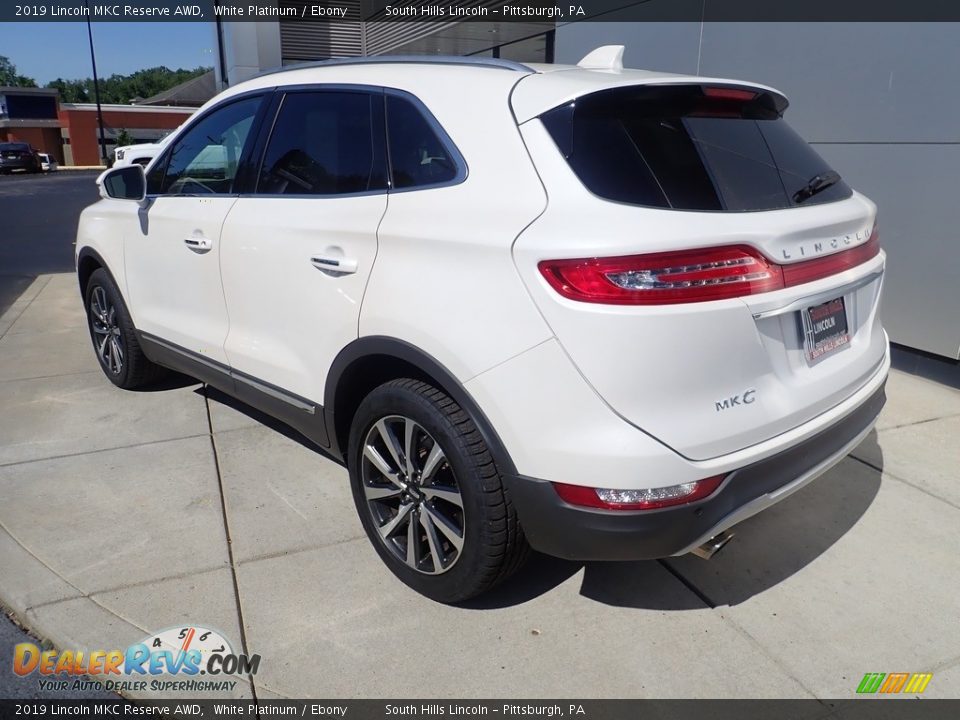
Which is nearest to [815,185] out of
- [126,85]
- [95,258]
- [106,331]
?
[95,258]

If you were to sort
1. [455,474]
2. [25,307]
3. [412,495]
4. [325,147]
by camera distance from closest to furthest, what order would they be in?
[455,474]
[412,495]
[325,147]
[25,307]

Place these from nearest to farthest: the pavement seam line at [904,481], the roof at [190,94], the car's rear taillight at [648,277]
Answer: the car's rear taillight at [648,277] < the pavement seam line at [904,481] < the roof at [190,94]

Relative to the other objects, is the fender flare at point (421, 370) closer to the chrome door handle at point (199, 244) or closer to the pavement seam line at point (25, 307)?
the chrome door handle at point (199, 244)

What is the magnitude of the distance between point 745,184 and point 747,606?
153 centimetres

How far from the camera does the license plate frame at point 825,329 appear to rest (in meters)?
2.51

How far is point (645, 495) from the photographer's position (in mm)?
2238

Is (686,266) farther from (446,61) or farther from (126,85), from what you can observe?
(126,85)

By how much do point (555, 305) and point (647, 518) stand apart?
26.1 inches

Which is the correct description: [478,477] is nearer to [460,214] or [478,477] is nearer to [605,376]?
[605,376]

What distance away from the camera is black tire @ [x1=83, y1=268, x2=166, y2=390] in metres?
4.71

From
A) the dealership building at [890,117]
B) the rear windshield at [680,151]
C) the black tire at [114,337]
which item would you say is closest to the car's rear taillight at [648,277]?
the rear windshield at [680,151]

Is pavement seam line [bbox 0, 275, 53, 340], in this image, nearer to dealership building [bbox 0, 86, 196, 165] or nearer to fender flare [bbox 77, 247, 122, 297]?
fender flare [bbox 77, 247, 122, 297]

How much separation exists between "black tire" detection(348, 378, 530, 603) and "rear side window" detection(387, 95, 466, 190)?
2.31 ft

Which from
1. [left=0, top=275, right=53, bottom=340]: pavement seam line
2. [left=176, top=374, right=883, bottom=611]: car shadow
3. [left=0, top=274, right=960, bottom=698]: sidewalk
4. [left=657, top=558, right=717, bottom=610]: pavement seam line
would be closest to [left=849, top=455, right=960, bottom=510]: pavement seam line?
[left=0, top=274, right=960, bottom=698]: sidewalk
